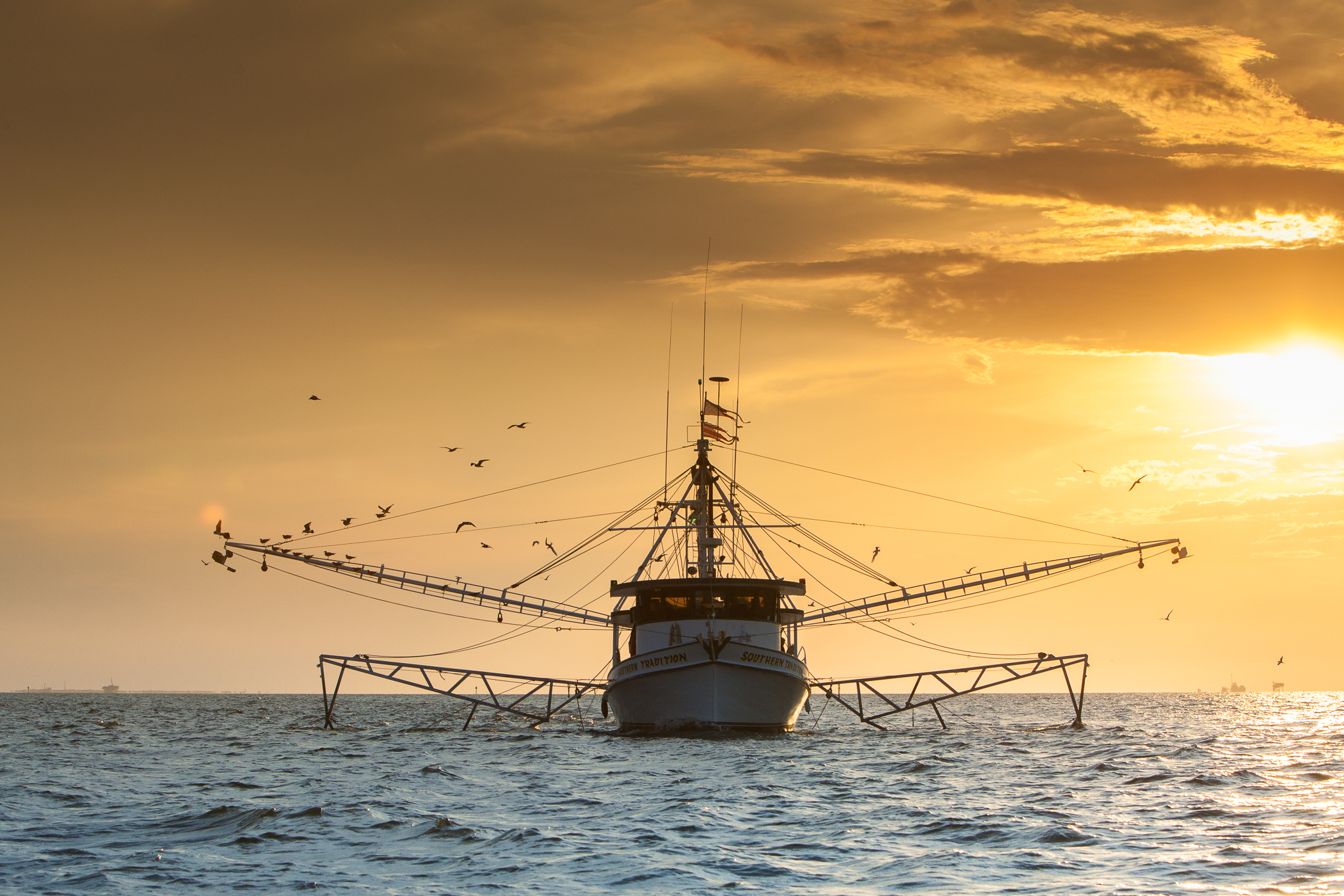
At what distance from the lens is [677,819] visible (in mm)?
23891

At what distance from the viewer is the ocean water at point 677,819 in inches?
706

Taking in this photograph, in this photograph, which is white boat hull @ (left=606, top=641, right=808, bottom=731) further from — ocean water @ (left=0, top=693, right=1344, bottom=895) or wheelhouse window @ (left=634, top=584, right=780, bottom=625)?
wheelhouse window @ (left=634, top=584, right=780, bottom=625)

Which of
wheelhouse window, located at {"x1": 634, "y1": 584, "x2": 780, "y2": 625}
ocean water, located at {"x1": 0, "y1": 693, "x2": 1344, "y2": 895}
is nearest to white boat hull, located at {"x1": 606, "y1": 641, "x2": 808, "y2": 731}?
ocean water, located at {"x1": 0, "y1": 693, "x2": 1344, "y2": 895}

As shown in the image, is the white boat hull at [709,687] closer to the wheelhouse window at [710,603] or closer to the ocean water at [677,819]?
the ocean water at [677,819]

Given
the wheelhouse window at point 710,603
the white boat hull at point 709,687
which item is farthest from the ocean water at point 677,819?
the wheelhouse window at point 710,603

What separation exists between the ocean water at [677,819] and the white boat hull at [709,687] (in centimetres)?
96

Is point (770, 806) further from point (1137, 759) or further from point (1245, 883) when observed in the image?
point (1137, 759)

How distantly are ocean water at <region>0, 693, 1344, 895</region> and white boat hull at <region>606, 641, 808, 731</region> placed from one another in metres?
0.96

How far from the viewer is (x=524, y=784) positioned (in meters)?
31.0

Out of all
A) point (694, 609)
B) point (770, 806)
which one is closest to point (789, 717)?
point (694, 609)

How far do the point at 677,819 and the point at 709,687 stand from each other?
1906 cm

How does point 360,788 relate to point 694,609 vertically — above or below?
below

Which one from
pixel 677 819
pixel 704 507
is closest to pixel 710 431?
pixel 704 507

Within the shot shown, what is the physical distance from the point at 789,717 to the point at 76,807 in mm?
28084
